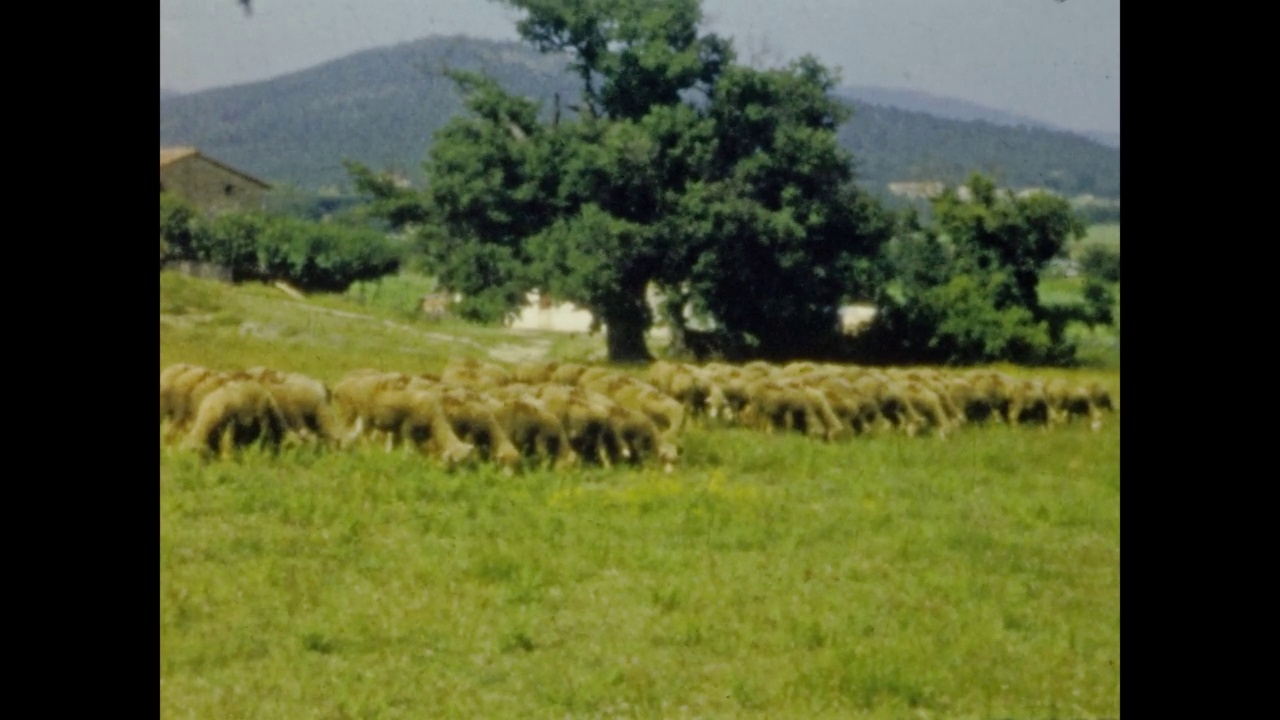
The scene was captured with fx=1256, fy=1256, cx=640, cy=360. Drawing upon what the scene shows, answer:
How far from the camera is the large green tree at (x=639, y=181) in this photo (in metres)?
5.34

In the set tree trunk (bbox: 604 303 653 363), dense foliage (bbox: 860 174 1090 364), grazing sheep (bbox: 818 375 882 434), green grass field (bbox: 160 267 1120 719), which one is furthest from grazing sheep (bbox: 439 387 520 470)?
dense foliage (bbox: 860 174 1090 364)

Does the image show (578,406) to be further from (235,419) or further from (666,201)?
(235,419)

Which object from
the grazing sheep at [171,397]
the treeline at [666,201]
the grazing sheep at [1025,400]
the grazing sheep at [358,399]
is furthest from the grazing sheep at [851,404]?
the grazing sheep at [171,397]

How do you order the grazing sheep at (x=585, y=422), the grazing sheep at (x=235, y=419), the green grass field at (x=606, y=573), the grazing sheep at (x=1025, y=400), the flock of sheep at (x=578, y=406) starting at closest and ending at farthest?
1. the green grass field at (x=606, y=573)
2. the grazing sheep at (x=235, y=419)
3. the flock of sheep at (x=578, y=406)
4. the grazing sheep at (x=585, y=422)
5. the grazing sheep at (x=1025, y=400)

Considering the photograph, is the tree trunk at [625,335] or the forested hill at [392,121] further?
the tree trunk at [625,335]

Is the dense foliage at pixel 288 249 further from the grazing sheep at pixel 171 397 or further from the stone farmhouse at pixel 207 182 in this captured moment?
the grazing sheep at pixel 171 397

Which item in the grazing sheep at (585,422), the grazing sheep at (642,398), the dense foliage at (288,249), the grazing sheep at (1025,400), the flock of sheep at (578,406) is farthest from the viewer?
the grazing sheep at (1025,400)

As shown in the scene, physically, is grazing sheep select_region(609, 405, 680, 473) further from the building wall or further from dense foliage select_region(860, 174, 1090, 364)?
the building wall

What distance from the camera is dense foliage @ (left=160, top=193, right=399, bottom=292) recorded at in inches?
208

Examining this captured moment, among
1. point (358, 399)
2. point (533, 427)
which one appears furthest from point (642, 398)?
point (358, 399)

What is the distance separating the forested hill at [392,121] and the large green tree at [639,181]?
0.09 m

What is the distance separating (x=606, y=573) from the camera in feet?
16.0

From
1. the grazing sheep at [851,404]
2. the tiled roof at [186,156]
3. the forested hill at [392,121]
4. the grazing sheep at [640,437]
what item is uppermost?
the forested hill at [392,121]
